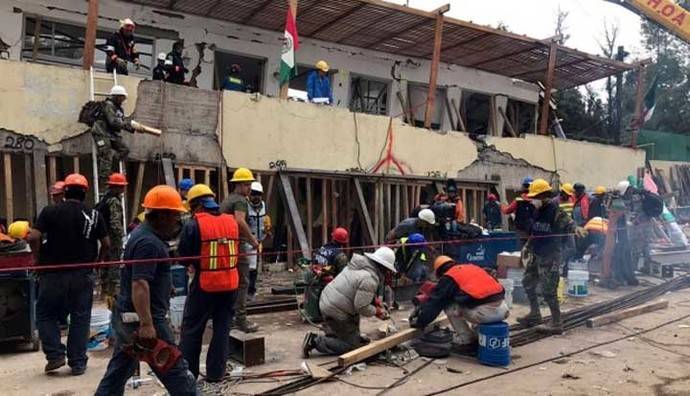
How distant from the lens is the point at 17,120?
7758 millimetres

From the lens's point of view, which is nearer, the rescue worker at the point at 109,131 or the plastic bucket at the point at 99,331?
the plastic bucket at the point at 99,331

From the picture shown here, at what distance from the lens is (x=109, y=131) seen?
26.0 ft

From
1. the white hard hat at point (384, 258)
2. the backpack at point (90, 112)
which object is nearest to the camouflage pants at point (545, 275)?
the white hard hat at point (384, 258)

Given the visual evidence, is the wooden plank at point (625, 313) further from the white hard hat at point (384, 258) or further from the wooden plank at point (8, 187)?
the wooden plank at point (8, 187)

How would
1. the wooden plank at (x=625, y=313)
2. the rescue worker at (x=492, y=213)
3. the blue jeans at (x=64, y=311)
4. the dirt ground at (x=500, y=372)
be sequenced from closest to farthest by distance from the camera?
the dirt ground at (x=500, y=372) < the blue jeans at (x=64, y=311) < the wooden plank at (x=625, y=313) < the rescue worker at (x=492, y=213)

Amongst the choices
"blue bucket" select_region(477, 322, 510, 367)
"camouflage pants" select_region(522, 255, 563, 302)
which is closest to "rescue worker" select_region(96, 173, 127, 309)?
"blue bucket" select_region(477, 322, 510, 367)

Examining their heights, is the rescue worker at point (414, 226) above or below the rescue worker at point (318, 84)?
below

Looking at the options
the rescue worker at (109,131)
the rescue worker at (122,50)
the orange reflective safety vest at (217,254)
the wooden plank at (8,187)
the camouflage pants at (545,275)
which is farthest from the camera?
the rescue worker at (122,50)

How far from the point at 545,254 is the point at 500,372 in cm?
216

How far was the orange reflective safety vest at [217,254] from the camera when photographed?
4438 mm

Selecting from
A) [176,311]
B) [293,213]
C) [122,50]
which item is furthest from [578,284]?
[122,50]

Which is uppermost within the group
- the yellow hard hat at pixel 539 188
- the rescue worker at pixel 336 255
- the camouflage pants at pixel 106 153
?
the camouflage pants at pixel 106 153

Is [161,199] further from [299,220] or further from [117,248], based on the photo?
[299,220]

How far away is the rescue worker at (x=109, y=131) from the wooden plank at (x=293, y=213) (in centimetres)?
288
